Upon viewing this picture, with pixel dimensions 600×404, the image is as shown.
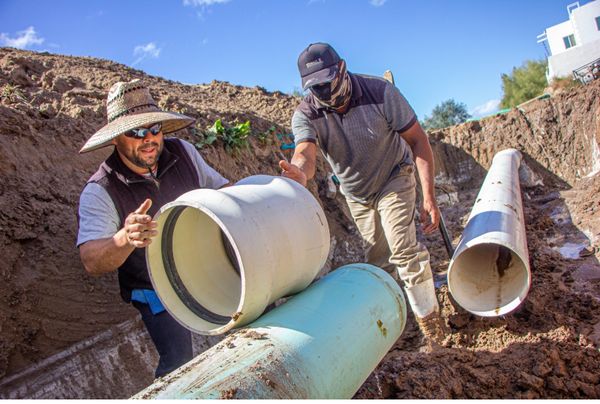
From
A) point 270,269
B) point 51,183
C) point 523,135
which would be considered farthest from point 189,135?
point 523,135

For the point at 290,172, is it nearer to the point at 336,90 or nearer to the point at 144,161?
the point at 144,161

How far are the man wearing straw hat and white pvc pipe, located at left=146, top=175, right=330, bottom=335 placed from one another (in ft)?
1.07

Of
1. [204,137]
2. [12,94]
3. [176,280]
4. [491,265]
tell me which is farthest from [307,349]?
[204,137]

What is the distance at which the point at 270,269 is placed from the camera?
2160 mm

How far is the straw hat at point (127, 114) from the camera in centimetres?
277

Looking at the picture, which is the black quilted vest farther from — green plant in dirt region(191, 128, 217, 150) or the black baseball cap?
green plant in dirt region(191, 128, 217, 150)

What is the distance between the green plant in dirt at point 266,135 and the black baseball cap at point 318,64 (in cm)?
365

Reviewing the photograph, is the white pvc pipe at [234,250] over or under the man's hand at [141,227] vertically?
under

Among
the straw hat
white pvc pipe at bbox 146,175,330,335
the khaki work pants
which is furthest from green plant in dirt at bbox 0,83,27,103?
the khaki work pants

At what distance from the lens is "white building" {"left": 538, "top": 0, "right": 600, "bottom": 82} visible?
1529 inches

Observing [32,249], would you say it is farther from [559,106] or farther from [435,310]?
[559,106]

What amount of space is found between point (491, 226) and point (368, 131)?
1.21 metres

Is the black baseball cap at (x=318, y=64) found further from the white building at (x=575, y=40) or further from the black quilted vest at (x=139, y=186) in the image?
the white building at (x=575, y=40)

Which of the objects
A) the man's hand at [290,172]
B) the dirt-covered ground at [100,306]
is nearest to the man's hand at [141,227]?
the man's hand at [290,172]
